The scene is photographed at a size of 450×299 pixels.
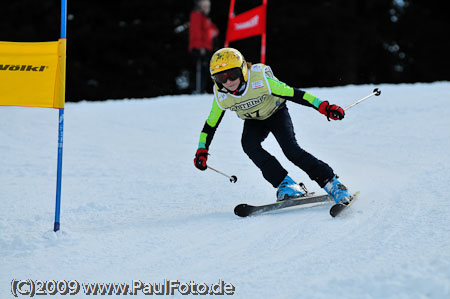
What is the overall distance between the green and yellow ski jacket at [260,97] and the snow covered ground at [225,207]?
85 cm

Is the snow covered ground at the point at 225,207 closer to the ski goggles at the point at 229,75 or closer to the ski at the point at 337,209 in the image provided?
the ski at the point at 337,209

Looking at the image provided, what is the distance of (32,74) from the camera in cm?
419

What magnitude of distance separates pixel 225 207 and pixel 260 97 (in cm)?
106

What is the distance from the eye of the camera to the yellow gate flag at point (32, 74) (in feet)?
13.6

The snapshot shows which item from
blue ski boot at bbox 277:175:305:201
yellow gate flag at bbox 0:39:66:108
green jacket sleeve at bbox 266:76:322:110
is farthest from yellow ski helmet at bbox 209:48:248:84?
yellow gate flag at bbox 0:39:66:108

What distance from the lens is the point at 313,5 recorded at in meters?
19.3

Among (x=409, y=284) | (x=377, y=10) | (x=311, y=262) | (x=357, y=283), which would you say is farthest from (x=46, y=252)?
(x=377, y=10)

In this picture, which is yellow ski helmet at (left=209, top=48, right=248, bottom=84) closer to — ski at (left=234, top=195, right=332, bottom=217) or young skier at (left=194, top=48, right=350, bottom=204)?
young skier at (left=194, top=48, right=350, bottom=204)

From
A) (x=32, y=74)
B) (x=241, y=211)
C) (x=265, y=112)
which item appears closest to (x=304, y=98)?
(x=265, y=112)

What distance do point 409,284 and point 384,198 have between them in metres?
1.82

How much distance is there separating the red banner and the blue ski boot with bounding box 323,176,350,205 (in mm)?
6962

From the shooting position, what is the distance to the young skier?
4359 mm

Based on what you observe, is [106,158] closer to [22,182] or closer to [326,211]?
[22,182]

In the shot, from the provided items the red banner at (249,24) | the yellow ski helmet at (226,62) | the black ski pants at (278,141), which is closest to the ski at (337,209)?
the black ski pants at (278,141)
